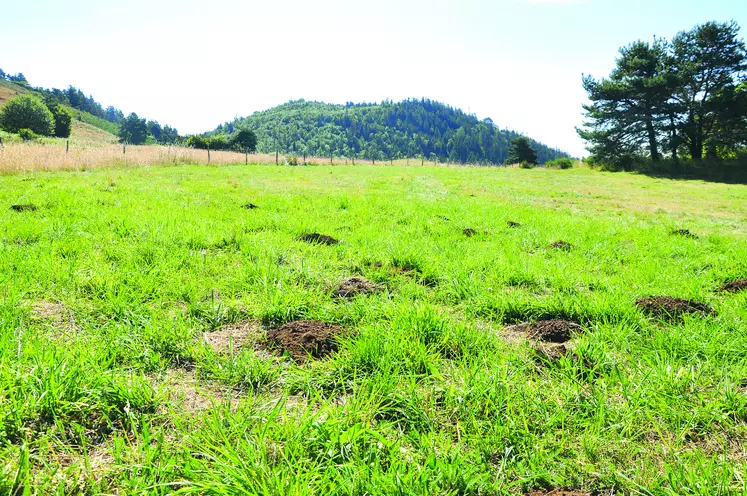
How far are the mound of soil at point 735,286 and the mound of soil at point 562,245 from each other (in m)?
2.11

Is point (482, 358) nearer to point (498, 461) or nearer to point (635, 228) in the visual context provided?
point (498, 461)

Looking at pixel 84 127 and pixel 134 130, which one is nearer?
pixel 84 127

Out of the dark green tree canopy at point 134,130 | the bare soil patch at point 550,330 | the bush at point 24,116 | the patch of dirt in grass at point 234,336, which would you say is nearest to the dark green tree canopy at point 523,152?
the bare soil patch at point 550,330

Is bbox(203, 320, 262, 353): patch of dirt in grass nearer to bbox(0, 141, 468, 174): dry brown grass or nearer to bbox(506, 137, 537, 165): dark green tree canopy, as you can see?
bbox(0, 141, 468, 174): dry brown grass

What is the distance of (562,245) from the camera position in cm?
660

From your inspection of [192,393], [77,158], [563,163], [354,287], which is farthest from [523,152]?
[192,393]

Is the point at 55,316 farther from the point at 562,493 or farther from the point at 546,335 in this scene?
the point at 546,335

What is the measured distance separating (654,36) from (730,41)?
20.9 ft

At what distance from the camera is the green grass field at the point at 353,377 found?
1738 mm

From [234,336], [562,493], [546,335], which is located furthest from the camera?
[546,335]

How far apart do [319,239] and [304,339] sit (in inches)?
129

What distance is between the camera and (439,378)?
2533 millimetres

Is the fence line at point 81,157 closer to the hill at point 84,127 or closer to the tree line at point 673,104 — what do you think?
the tree line at point 673,104

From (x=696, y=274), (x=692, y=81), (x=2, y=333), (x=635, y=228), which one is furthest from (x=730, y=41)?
(x=2, y=333)
